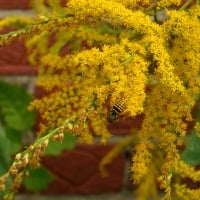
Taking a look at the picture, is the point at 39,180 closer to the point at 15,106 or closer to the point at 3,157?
the point at 15,106

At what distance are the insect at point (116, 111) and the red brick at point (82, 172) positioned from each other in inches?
22.1

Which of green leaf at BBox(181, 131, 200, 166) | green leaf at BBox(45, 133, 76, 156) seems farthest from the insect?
green leaf at BBox(45, 133, 76, 156)

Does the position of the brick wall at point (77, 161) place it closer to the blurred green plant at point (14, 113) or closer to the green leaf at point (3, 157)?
the blurred green plant at point (14, 113)

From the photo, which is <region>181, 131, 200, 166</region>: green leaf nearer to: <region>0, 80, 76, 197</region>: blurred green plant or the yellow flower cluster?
the yellow flower cluster

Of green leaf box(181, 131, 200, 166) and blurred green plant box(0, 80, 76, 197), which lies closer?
green leaf box(181, 131, 200, 166)

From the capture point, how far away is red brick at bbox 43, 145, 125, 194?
3.50 ft

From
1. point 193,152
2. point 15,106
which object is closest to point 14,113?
point 15,106

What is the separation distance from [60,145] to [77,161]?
4.7 inches

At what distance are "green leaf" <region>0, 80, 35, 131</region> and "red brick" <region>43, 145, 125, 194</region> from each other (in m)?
0.10

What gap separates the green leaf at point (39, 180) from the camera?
1.03 metres

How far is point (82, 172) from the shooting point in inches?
42.7

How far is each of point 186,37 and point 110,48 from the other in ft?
0.24

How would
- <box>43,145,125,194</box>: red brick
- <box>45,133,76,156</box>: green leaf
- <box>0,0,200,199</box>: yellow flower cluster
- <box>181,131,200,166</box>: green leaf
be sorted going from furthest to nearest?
<box>43,145,125,194</box>: red brick → <box>45,133,76,156</box>: green leaf → <box>181,131,200,166</box>: green leaf → <box>0,0,200,199</box>: yellow flower cluster

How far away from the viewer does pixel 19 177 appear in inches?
18.0
